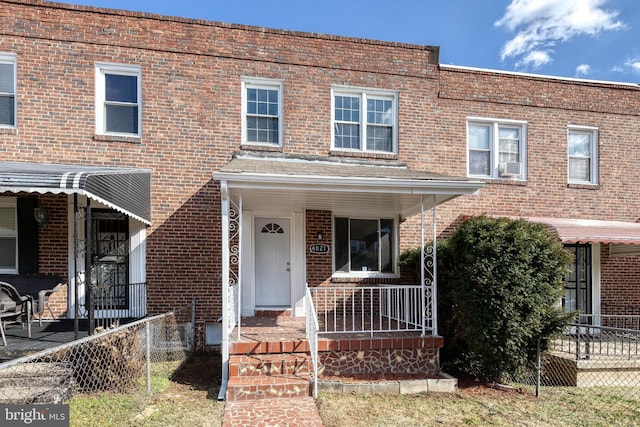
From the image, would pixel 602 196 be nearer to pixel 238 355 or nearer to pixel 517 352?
pixel 517 352

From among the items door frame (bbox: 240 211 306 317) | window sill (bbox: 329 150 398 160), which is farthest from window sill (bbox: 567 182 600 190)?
door frame (bbox: 240 211 306 317)

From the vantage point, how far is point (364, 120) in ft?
30.6

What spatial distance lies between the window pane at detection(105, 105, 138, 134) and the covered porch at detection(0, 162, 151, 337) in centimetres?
96

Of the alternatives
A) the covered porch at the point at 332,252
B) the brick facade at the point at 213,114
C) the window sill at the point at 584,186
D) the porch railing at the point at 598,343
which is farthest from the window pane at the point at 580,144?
the covered porch at the point at 332,252

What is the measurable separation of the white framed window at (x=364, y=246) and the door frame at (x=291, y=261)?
32.4 inches

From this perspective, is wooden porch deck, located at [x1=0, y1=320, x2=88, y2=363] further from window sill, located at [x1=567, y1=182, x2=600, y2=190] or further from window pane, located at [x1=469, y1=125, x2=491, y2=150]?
window sill, located at [x1=567, y1=182, x2=600, y2=190]

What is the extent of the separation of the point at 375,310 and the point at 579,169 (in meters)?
6.67

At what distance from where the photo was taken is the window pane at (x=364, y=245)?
9219 mm

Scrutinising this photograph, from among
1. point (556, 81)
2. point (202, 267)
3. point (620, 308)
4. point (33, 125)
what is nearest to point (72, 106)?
point (33, 125)

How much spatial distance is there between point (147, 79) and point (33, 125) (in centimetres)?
238

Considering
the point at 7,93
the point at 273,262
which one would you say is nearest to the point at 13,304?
the point at 7,93

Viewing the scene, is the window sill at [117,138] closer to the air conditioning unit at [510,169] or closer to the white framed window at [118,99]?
the white framed window at [118,99]

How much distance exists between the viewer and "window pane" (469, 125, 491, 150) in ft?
32.7

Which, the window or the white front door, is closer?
the white front door
